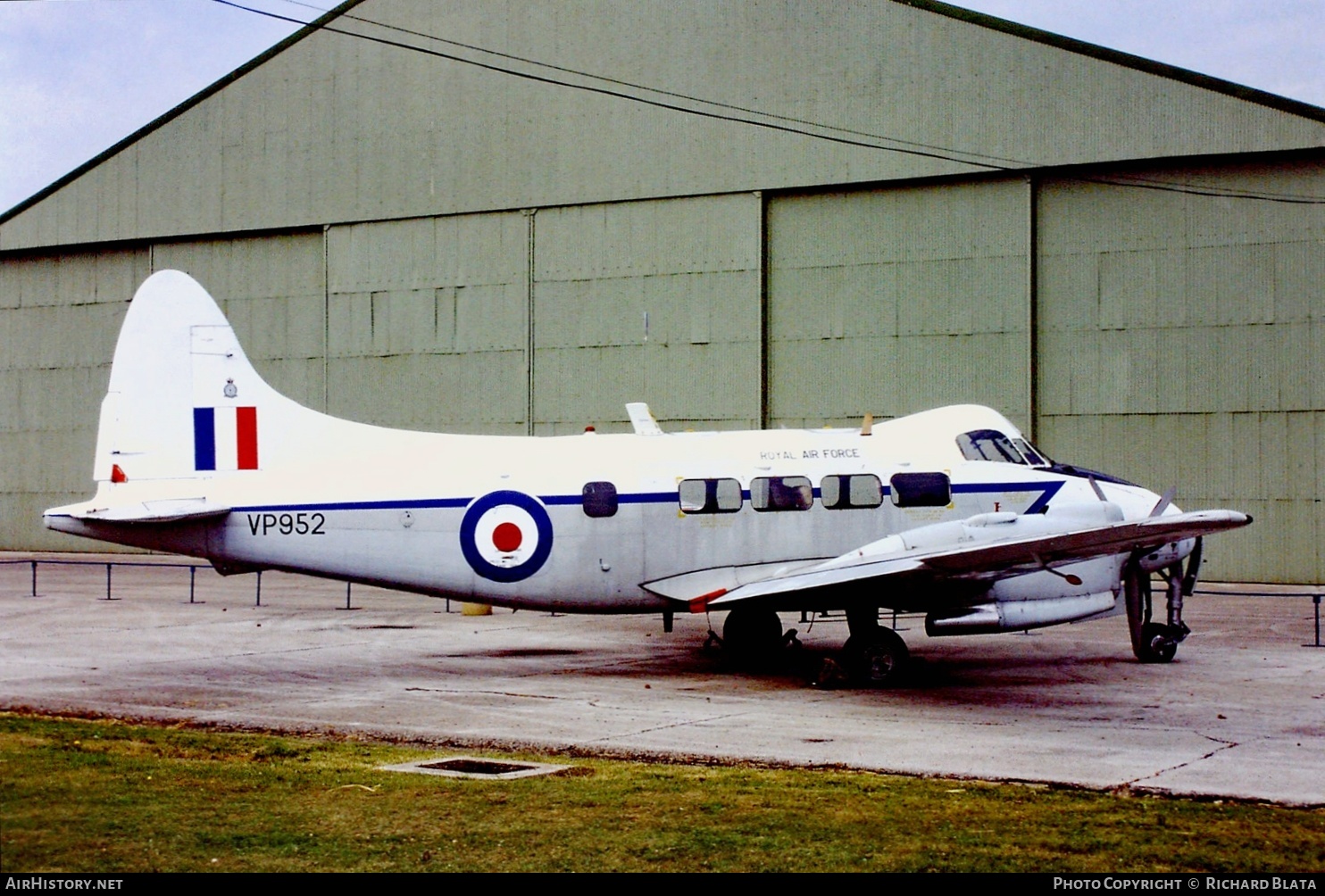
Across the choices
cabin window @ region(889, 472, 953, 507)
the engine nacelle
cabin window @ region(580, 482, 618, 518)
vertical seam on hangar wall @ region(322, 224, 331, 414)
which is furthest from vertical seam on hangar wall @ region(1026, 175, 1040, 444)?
vertical seam on hangar wall @ region(322, 224, 331, 414)

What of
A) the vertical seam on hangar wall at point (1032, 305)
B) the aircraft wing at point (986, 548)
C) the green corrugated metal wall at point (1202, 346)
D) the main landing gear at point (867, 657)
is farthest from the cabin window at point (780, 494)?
the green corrugated metal wall at point (1202, 346)

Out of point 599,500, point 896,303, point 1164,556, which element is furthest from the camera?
point 896,303

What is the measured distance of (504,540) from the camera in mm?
20531

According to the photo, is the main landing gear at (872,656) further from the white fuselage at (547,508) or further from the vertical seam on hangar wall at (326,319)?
the vertical seam on hangar wall at (326,319)

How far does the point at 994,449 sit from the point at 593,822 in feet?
39.9

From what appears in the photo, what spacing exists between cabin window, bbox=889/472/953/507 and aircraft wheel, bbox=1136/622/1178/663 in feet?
14.5

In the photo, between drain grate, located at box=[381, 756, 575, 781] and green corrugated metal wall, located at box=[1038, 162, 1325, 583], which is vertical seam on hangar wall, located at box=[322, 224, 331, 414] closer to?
green corrugated metal wall, located at box=[1038, 162, 1325, 583]

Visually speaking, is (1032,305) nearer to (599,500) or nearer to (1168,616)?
(1168,616)

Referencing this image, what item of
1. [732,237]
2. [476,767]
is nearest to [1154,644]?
[476,767]

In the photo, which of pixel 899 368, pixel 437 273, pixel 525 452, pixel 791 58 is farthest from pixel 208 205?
pixel 525 452

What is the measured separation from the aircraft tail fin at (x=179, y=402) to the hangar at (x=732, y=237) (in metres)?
23.8

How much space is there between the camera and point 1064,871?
9.70 meters

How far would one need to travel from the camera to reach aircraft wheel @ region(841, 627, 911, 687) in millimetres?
19891

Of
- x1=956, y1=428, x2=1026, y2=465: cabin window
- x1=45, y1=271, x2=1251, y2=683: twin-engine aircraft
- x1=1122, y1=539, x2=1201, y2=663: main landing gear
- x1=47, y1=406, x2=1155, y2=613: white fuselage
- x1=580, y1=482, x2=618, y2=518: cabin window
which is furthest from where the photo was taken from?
x1=1122, y1=539, x2=1201, y2=663: main landing gear
